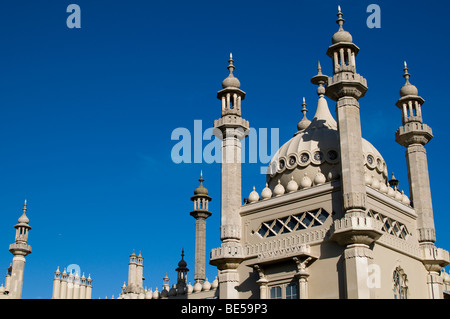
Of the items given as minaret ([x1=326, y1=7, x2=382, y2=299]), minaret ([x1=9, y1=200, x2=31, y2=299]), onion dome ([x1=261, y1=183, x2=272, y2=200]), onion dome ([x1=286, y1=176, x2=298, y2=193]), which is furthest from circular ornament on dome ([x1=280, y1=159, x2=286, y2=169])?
minaret ([x1=9, y1=200, x2=31, y2=299])

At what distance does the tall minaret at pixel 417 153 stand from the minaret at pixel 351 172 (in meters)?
5.55

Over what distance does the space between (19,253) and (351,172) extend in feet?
109

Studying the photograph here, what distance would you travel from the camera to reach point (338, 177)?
32406mm

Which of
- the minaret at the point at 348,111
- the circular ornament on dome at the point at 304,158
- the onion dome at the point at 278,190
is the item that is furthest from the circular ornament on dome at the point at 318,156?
the minaret at the point at 348,111

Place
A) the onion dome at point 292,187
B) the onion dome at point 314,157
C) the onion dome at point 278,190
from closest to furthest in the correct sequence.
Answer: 1. the onion dome at point 292,187
2. the onion dome at point 278,190
3. the onion dome at point 314,157

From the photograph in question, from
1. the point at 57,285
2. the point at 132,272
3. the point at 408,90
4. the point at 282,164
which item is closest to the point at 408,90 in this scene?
the point at 408,90

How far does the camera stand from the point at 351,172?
30.5 meters

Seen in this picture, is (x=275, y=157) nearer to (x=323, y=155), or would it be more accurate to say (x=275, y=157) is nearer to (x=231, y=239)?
(x=323, y=155)

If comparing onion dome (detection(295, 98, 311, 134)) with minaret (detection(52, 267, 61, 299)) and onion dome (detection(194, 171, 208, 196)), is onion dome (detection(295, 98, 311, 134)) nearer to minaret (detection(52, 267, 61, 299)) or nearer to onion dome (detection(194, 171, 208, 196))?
onion dome (detection(194, 171, 208, 196))

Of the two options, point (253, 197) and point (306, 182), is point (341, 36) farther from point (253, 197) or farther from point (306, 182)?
point (253, 197)

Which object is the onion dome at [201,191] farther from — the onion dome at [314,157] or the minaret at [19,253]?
the minaret at [19,253]

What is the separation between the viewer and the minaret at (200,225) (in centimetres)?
4397

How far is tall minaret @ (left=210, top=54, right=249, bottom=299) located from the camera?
33.6 metres

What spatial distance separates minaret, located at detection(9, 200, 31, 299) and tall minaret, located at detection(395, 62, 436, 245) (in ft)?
106
